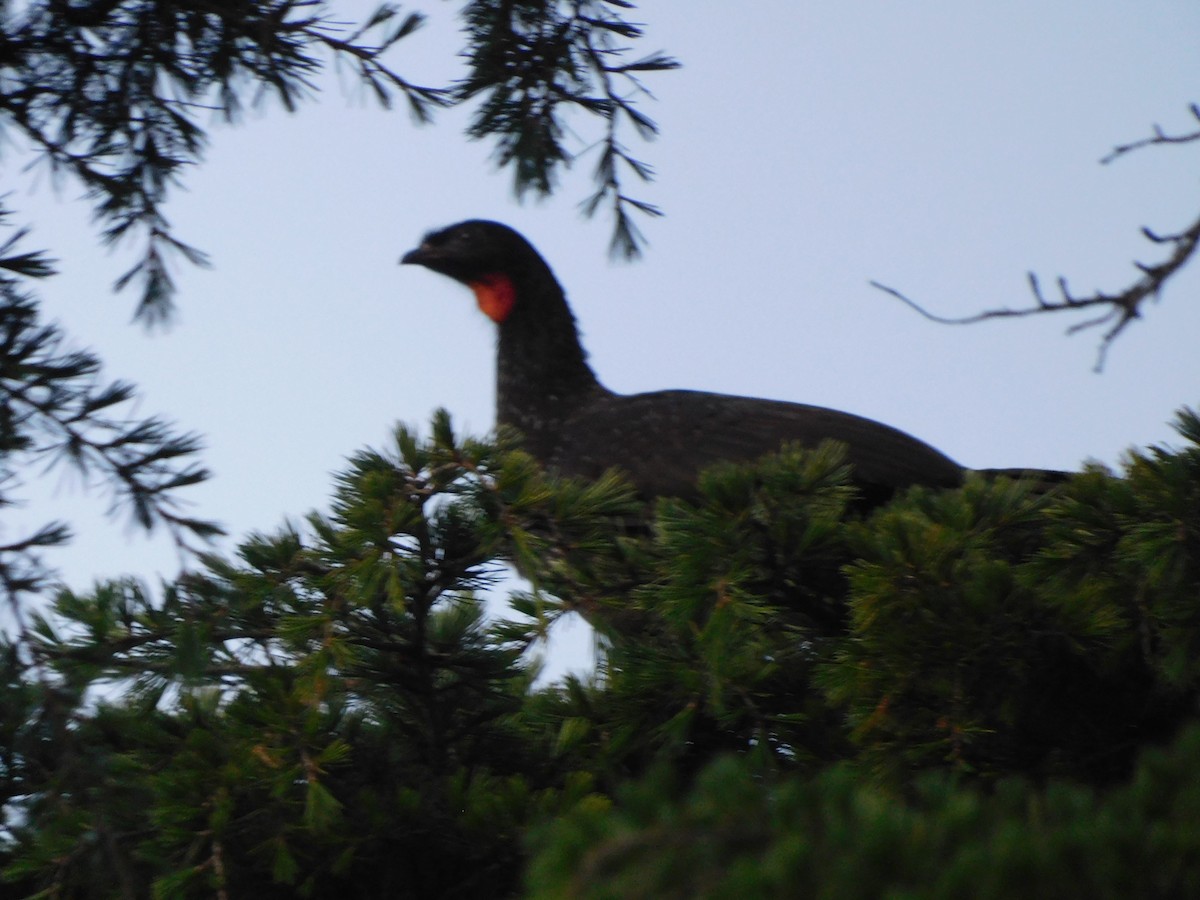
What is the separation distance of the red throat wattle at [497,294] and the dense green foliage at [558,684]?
3440 mm

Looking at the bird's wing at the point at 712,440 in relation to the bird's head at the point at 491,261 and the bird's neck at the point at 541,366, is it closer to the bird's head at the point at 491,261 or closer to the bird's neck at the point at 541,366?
the bird's neck at the point at 541,366

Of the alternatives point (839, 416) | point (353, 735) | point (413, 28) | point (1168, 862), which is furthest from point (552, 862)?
point (839, 416)

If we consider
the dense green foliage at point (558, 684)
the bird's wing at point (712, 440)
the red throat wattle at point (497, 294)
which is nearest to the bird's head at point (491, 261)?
the red throat wattle at point (497, 294)

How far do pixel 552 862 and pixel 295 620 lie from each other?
56.6 inches

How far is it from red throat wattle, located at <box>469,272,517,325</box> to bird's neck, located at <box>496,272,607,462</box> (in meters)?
0.04

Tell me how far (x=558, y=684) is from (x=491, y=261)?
363 centimetres

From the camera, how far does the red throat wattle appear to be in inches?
242

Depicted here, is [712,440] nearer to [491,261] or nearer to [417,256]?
[491,261]

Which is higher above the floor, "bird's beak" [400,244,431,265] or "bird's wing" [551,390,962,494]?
"bird's beak" [400,244,431,265]

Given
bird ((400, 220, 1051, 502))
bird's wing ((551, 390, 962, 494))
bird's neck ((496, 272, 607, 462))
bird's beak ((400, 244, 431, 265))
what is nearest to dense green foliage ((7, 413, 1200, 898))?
bird ((400, 220, 1051, 502))

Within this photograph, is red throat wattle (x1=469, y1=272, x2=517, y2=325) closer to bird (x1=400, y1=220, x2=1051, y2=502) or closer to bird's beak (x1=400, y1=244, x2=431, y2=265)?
bird (x1=400, y1=220, x2=1051, y2=502)

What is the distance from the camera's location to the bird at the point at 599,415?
4.76 m

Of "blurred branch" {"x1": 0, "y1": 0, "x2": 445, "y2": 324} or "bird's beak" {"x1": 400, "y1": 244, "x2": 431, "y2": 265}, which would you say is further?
"bird's beak" {"x1": 400, "y1": 244, "x2": 431, "y2": 265}

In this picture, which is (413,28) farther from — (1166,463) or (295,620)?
(1166,463)
